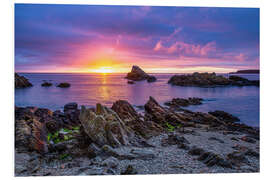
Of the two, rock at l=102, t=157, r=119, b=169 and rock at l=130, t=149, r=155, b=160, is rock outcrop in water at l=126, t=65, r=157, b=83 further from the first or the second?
rock at l=102, t=157, r=119, b=169

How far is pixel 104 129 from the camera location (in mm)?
6289

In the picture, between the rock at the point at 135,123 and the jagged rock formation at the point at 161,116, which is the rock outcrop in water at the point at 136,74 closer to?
the rock at the point at 135,123

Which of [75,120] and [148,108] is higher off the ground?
[148,108]

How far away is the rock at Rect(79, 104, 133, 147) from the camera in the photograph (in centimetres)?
618

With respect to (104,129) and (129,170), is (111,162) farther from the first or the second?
(104,129)

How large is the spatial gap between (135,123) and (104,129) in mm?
2212

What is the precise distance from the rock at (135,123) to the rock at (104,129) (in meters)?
1.05

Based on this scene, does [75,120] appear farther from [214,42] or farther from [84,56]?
[214,42]

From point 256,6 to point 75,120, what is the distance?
33.2 ft

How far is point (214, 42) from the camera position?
7504 millimetres

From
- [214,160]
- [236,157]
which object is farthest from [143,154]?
[236,157]

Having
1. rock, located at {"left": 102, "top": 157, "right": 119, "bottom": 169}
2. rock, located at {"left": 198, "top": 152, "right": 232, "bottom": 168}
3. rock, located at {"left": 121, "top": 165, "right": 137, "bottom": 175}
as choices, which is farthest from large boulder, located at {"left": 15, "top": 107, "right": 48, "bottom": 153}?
rock, located at {"left": 198, "top": 152, "right": 232, "bottom": 168}

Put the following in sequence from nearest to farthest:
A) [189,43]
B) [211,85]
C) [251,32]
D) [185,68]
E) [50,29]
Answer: [251,32] < [50,29] < [189,43] < [185,68] < [211,85]

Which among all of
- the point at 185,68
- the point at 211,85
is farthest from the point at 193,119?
the point at 211,85
